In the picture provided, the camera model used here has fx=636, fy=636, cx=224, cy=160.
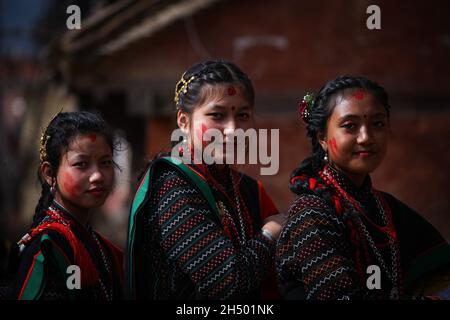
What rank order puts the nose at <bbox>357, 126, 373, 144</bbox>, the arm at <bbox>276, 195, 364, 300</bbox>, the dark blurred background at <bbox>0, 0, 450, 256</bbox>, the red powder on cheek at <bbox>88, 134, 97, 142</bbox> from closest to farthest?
the arm at <bbox>276, 195, 364, 300</bbox>
the nose at <bbox>357, 126, 373, 144</bbox>
the red powder on cheek at <bbox>88, 134, 97, 142</bbox>
the dark blurred background at <bbox>0, 0, 450, 256</bbox>

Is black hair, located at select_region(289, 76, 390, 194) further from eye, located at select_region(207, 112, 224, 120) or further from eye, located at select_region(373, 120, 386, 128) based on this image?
eye, located at select_region(207, 112, 224, 120)

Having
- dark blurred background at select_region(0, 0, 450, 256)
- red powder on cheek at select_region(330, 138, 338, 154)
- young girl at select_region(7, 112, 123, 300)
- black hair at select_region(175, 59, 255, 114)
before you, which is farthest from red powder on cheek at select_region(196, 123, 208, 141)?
dark blurred background at select_region(0, 0, 450, 256)

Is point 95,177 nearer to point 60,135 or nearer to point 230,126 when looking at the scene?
point 60,135

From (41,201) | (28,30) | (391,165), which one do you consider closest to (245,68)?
(391,165)

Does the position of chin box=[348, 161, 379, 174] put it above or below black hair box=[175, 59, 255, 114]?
below

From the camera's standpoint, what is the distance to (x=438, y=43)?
723cm

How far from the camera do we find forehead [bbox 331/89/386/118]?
2670 millimetres

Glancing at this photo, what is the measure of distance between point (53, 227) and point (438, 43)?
5.73 meters

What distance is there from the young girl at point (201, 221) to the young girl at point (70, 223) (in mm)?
180

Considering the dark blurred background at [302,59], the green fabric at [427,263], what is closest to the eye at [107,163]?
the green fabric at [427,263]

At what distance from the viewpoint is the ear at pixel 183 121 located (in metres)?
2.89

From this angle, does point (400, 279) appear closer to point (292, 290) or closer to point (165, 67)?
point (292, 290)

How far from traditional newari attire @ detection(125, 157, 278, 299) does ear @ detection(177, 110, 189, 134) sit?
0.20 meters
